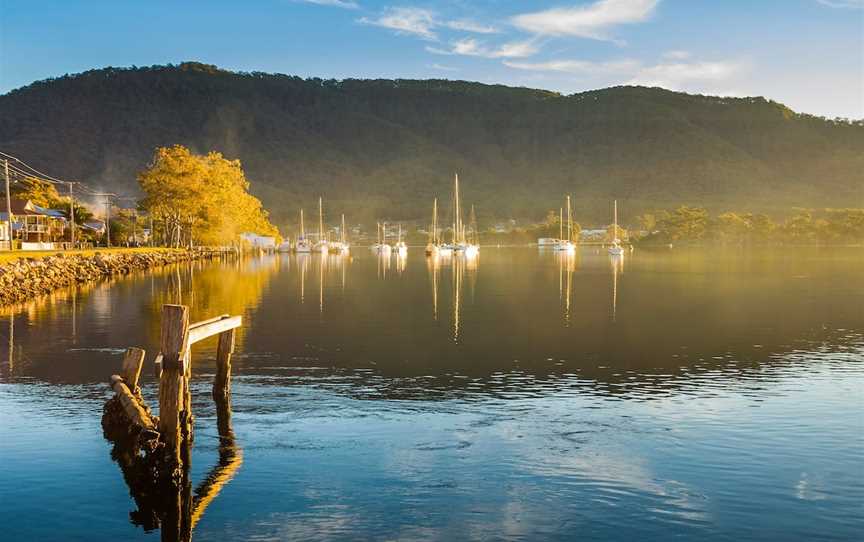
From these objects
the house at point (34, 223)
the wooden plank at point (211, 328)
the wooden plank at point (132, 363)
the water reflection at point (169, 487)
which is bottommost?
the water reflection at point (169, 487)

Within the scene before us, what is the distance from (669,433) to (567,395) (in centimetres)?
535

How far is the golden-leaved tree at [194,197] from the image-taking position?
5310 inches

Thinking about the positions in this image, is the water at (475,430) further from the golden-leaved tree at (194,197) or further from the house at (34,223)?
the golden-leaved tree at (194,197)

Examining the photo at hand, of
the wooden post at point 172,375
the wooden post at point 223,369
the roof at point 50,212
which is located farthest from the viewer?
the roof at point 50,212

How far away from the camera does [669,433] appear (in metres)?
22.2

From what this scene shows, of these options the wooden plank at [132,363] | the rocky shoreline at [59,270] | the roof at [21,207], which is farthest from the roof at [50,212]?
the wooden plank at [132,363]

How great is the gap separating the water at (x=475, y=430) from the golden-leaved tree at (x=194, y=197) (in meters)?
88.6

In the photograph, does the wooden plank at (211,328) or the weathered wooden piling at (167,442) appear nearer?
the weathered wooden piling at (167,442)

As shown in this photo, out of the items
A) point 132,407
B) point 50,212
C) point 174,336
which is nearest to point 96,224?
point 50,212

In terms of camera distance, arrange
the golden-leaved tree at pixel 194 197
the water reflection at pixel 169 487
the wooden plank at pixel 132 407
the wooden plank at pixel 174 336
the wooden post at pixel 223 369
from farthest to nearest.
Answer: the golden-leaved tree at pixel 194 197
the wooden post at pixel 223 369
the wooden plank at pixel 132 407
the wooden plank at pixel 174 336
the water reflection at pixel 169 487

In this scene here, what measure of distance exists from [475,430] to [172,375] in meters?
7.75

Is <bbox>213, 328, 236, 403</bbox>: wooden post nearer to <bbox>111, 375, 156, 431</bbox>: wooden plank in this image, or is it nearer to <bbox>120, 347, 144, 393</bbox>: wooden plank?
<bbox>120, 347, 144, 393</bbox>: wooden plank

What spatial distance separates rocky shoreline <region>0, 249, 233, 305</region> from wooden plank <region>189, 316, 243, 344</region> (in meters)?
39.5

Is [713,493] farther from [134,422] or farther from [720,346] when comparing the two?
[720,346]
